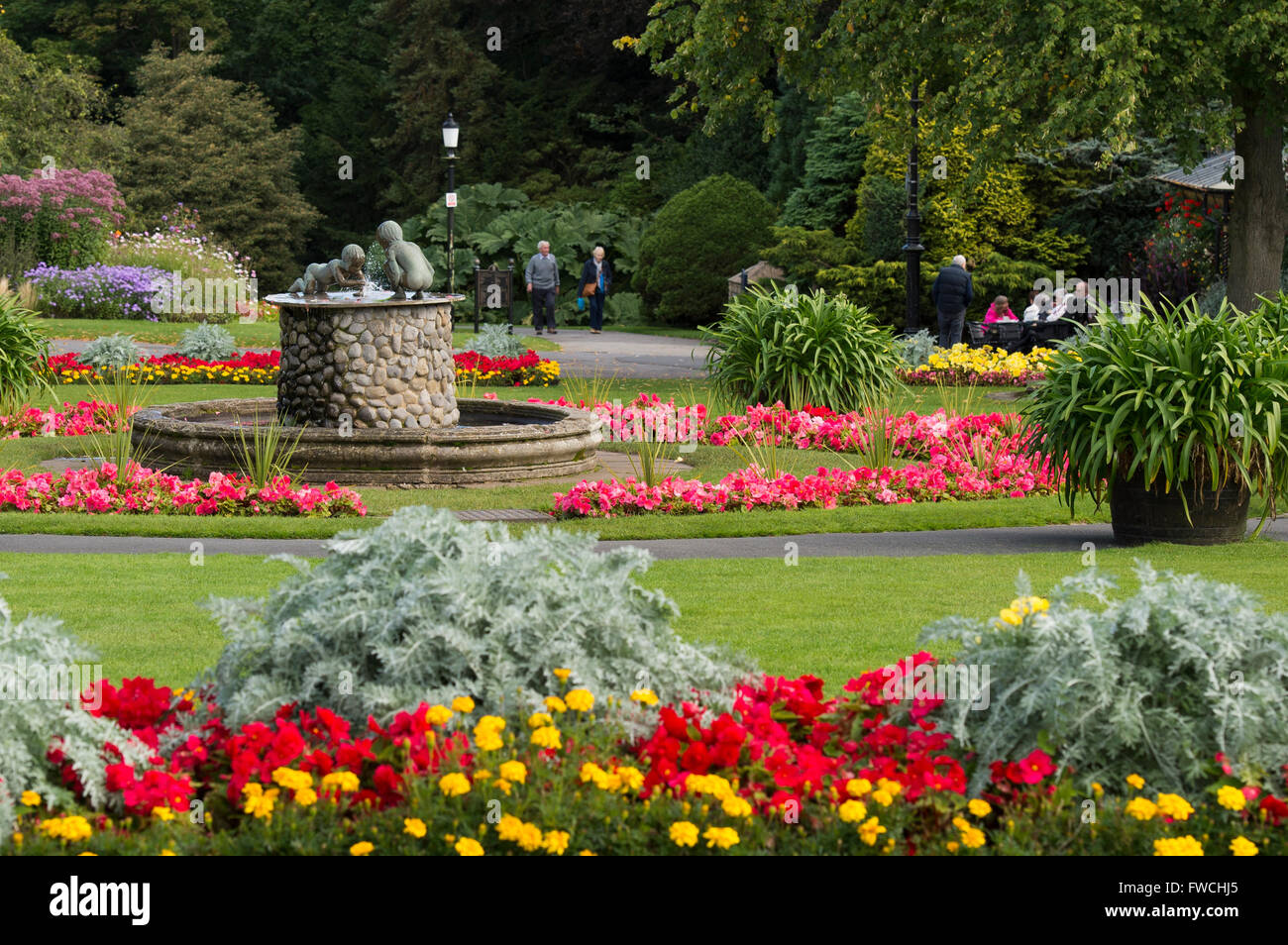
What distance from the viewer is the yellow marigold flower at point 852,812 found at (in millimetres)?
3947

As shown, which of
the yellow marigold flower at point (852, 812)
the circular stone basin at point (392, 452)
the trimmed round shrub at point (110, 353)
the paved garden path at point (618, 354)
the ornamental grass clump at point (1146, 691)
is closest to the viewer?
the yellow marigold flower at point (852, 812)

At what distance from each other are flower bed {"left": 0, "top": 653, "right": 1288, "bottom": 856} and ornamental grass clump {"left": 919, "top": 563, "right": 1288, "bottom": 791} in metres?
0.09

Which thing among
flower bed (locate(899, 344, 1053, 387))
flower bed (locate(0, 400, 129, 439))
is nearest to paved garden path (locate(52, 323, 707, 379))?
flower bed (locate(899, 344, 1053, 387))

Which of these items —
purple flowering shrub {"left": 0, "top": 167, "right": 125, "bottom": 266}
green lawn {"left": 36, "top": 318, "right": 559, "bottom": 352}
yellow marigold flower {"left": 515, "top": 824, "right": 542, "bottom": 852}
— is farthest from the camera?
purple flowering shrub {"left": 0, "top": 167, "right": 125, "bottom": 266}

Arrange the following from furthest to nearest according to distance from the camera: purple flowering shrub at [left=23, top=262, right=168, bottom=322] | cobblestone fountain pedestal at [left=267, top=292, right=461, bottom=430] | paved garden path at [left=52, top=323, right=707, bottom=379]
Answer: purple flowering shrub at [left=23, top=262, right=168, bottom=322] → paved garden path at [left=52, top=323, right=707, bottom=379] → cobblestone fountain pedestal at [left=267, top=292, right=461, bottom=430]

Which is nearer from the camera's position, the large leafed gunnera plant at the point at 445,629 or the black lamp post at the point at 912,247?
the large leafed gunnera plant at the point at 445,629

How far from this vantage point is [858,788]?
4.06 m

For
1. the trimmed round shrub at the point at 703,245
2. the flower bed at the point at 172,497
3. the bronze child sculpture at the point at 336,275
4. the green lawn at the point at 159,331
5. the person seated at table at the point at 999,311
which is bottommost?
the flower bed at the point at 172,497

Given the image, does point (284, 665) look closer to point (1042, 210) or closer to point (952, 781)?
point (952, 781)

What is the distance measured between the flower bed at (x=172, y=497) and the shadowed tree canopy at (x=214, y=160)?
1233 inches

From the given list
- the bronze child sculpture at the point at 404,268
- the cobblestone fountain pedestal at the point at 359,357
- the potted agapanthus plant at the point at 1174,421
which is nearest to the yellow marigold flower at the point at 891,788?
the potted agapanthus plant at the point at 1174,421

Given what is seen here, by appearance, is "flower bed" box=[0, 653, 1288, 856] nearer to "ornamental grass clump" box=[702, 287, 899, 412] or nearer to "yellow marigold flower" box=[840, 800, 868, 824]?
"yellow marigold flower" box=[840, 800, 868, 824]

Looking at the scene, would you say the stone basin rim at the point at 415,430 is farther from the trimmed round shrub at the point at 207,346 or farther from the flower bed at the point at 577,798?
the trimmed round shrub at the point at 207,346

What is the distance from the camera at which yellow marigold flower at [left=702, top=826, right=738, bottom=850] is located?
3779 mm
